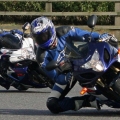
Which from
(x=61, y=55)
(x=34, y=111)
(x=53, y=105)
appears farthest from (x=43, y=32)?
(x=34, y=111)

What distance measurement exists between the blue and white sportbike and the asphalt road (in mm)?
412

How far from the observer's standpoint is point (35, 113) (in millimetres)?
9883

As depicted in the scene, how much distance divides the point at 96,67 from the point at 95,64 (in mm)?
42

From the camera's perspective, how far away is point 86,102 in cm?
934

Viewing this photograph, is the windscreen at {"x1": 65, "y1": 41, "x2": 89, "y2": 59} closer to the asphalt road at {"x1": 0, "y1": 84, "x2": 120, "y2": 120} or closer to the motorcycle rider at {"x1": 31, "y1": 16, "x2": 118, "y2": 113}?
the motorcycle rider at {"x1": 31, "y1": 16, "x2": 118, "y2": 113}

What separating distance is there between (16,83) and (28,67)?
0.41 m

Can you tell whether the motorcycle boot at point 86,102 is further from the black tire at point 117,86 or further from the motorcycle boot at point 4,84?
the motorcycle boot at point 4,84

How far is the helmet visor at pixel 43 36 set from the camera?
30.5ft

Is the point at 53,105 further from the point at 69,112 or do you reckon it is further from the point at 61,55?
the point at 61,55

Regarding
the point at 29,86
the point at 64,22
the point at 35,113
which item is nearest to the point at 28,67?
the point at 29,86

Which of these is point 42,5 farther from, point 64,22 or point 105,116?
point 105,116

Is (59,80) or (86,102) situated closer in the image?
(86,102)

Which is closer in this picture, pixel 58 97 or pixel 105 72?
pixel 105 72

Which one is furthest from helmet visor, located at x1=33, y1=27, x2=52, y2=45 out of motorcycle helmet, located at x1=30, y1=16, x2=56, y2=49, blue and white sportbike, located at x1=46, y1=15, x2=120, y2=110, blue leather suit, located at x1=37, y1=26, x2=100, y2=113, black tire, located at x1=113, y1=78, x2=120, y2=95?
black tire, located at x1=113, y1=78, x2=120, y2=95
